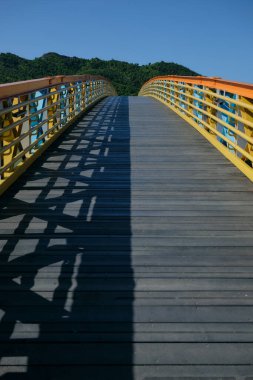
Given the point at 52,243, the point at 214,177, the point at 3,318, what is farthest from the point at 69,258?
the point at 214,177

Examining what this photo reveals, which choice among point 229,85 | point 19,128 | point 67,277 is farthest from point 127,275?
point 229,85

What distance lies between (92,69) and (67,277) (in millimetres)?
127826

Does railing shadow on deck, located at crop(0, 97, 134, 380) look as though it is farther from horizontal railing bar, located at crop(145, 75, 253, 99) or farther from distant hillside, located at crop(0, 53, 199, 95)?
distant hillside, located at crop(0, 53, 199, 95)

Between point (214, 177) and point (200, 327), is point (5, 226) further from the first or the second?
point (214, 177)

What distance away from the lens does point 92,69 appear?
4998 inches

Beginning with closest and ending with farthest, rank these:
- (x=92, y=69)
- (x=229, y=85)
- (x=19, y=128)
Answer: (x=19, y=128) → (x=229, y=85) → (x=92, y=69)

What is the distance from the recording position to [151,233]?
15.1 feet

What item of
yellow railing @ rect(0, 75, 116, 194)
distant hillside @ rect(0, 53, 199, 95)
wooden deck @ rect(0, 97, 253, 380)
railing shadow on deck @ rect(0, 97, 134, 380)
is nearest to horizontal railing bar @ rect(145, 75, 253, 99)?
wooden deck @ rect(0, 97, 253, 380)

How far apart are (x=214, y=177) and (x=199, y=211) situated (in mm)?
1614

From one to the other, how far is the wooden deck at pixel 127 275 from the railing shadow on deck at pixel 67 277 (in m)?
0.01

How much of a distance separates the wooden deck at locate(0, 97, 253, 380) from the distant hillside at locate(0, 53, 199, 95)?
94.7m

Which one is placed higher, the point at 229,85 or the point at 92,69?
the point at 92,69

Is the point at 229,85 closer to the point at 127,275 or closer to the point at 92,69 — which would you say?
the point at 127,275

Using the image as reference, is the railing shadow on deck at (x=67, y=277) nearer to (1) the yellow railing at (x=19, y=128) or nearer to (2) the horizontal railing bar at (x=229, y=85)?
(1) the yellow railing at (x=19, y=128)
